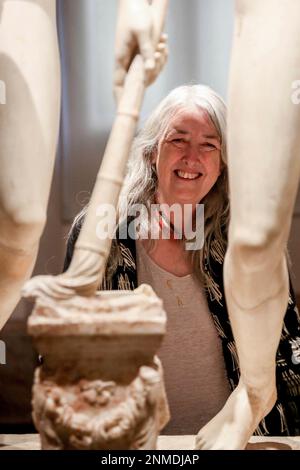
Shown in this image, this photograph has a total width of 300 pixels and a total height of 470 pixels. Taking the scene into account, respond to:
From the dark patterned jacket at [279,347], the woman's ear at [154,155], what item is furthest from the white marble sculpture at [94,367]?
→ the woman's ear at [154,155]

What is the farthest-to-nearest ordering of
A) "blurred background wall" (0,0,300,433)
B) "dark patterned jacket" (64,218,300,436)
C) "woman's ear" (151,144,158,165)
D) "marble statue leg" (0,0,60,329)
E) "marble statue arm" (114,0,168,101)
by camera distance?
"blurred background wall" (0,0,300,433), "woman's ear" (151,144,158,165), "dark patterned jacket" (64,218,300,436), "marble statue leg" (0,0,60,329), "marble statue arm" (114,0,168,101)

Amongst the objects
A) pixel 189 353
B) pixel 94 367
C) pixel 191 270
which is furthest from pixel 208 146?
pixel 94 367

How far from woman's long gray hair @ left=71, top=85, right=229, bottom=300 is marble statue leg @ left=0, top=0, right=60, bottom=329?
0.42m

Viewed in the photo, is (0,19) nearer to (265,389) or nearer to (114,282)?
(114,282)

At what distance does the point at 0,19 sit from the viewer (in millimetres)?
1392

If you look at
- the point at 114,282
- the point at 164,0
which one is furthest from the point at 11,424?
→ the point at 164,0

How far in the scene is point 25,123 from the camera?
1.37 metres

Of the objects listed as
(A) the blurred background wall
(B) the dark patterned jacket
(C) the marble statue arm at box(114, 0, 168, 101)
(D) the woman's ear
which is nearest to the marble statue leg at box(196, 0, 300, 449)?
(C) the marble statue arm at box(114, 0, 168, 101)

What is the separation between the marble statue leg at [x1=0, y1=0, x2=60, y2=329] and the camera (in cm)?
135

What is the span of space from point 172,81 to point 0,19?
1030mm

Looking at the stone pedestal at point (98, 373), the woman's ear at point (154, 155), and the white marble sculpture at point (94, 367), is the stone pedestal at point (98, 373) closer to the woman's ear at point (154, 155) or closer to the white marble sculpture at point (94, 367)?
the white marble sculpture at point (94, 367)

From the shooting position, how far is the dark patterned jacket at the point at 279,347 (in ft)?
5.75

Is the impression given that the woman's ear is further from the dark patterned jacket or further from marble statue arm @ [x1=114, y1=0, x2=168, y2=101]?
marble statue arm @ [x1=114, y1=0, x2=168, y2=101]

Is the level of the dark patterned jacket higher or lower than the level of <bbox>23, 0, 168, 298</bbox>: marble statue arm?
lower
